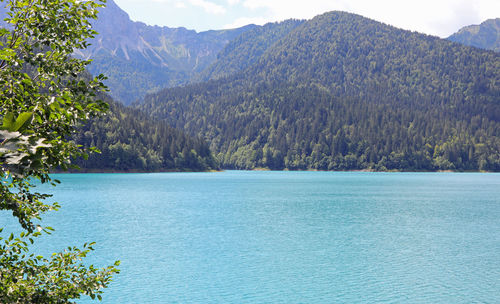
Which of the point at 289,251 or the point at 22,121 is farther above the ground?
the point at 22,121

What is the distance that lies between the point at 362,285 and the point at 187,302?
42.1 feet

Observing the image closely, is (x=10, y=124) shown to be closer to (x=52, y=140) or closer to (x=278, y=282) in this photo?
(x=52, y=140)

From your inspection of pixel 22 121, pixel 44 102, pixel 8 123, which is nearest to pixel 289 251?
pixel 44 102

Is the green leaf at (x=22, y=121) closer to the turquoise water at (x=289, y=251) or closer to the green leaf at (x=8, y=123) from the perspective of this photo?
the green leaf at (x=8, y=123)

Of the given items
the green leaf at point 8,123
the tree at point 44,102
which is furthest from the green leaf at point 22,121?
→ the tree at point 44,102

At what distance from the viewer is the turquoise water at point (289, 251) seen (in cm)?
3309

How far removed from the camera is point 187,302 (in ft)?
102

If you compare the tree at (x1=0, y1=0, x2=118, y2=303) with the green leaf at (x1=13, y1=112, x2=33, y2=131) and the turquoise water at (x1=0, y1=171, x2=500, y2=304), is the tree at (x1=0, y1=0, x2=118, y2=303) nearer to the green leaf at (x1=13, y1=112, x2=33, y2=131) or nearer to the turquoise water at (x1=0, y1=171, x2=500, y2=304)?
the green leaf at (x1=13, y1=112, x2=33, y2=131)

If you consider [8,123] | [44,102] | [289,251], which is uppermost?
[44,102]

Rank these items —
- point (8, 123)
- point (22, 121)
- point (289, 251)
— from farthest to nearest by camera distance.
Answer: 1. point (289, 251)
2. point (22, 121)
3. point (8, 123)

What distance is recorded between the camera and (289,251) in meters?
46.2

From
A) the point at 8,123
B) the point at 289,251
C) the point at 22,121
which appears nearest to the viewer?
the point at 8,123

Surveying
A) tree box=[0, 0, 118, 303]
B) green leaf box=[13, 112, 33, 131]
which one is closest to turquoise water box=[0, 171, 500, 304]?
tree box=[0, 0, 118, 303]

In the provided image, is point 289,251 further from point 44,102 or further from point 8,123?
point 8,123
